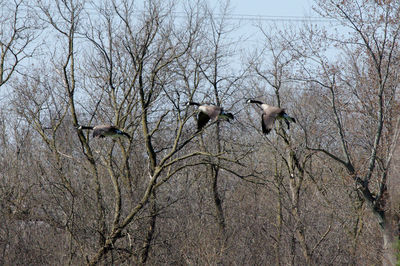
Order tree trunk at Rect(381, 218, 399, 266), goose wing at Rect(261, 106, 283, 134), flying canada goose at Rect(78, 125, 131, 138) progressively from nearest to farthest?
goose wing at Rect(261, 106, 283, 134), flying canada goose at Rect(78, 125, 131, 138), tree trunk at Rect(381, 218, 399, 266)

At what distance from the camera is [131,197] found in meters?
14.0

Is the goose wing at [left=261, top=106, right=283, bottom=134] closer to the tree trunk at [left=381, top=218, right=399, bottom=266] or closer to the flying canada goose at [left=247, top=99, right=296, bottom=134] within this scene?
the flying canada goose at [left=247, top=99, right=296, bottom=134]

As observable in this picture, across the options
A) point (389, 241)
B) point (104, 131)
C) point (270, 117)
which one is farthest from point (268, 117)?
point (389, 241)

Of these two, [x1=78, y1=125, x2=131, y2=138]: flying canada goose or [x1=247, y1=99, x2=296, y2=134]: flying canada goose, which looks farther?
[x1=78, y1=125, x2=131, y2=138]: flying canada goose

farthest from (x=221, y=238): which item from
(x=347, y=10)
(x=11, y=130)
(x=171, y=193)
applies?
(x=11, y=130)

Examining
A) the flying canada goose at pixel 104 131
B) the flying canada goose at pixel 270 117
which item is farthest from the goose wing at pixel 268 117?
the flying canada goose at pixel 104 131

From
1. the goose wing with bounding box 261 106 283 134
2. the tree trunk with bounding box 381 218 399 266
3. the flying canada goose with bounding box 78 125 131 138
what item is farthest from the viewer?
the tree trunk with bounding box 381 218 399 266

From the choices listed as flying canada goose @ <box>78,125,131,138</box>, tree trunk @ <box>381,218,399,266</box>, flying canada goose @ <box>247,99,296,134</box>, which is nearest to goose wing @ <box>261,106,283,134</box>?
flying canada goose @ <box>247,99,296,134</box>

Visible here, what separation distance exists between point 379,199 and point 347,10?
16.3 feet

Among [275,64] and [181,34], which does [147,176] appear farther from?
[275,64]

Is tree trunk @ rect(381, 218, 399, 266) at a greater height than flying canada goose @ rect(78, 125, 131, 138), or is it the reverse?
flying canada goose @ rect(78, 125, 131, 138)

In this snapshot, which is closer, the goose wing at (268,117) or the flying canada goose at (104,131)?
the goose wing at (268,117)

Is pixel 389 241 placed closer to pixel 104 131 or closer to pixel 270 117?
pixel 270 117

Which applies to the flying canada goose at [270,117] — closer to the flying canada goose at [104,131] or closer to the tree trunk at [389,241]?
the flying canada goose at [104,131]
